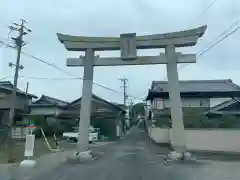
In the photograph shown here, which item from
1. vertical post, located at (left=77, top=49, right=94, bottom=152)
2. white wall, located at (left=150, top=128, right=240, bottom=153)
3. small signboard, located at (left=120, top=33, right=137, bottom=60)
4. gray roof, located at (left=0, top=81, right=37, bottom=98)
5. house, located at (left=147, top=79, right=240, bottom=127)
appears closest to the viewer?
vertical post, located at (left=77, top=49, right=94, bottom=152)

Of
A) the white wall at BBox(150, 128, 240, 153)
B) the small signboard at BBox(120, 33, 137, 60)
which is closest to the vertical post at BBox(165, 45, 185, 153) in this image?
the small signboard at BBox(120, 33, 137, 60)

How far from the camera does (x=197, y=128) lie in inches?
971

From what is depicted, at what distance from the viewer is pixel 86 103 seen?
60.4ft

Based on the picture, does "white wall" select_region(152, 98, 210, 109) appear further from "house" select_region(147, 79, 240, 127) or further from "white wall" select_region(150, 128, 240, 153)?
"white wall" select_region(150, 128, 240, 153)

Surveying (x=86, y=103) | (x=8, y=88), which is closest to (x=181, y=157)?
(x=86, y=103)

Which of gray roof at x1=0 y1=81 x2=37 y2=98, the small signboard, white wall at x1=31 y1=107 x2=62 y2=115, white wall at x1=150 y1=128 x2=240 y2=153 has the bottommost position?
white wall at x1=150 y1=128 x2=240 y2=153

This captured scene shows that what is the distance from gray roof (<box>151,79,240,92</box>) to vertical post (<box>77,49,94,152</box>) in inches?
970

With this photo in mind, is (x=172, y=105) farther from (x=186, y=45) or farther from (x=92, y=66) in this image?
(x=92, y=66)

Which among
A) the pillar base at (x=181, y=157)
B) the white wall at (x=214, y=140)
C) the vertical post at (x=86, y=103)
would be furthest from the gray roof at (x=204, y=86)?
the pillar base at (x=181, y=157)

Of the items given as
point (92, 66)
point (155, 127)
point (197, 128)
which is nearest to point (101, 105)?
point (155, 127)

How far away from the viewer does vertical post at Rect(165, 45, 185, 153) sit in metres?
17.4

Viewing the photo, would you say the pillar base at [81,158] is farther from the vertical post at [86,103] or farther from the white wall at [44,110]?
the white wall at [44,110]

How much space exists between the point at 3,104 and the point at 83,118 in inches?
1123

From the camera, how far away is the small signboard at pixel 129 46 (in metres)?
18.3
